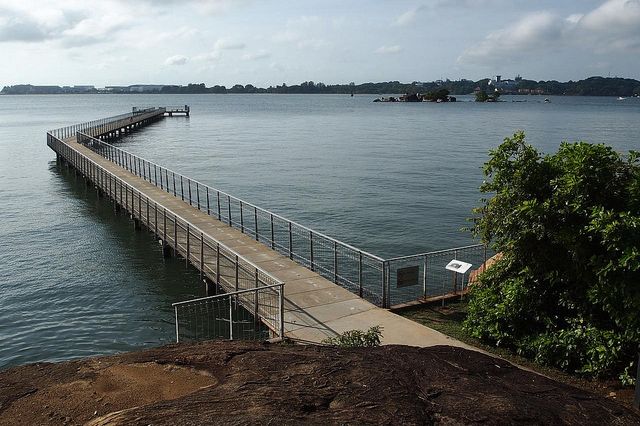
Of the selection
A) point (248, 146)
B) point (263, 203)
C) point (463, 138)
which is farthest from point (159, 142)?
point (263, 203)

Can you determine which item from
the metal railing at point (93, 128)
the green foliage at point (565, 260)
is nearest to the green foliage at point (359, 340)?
the green foliage at point (565, 260)

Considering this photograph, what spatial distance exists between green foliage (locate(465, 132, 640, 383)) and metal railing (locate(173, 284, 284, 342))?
15.5 ft

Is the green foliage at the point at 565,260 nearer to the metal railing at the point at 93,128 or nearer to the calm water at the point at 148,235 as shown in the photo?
the calm water at the point at 148,235

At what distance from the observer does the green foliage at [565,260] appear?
11062 millimetres

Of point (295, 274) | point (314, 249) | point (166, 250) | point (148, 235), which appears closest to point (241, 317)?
point (295, 274)

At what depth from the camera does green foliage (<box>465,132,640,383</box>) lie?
11.1 meters

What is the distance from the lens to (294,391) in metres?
8.13

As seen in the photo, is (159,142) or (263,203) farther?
(159,142)

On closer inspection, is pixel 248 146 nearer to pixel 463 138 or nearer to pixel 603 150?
pixel 463 138

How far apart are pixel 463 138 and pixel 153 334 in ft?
243

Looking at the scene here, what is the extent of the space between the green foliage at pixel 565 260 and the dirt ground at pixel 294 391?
2.26 meters

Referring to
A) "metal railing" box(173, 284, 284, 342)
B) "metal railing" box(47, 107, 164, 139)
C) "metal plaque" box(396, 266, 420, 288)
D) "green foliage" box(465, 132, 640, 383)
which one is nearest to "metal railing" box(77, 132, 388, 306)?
"metal plaque" box(396, 266, 420, 288)

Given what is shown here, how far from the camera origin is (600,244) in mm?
11617

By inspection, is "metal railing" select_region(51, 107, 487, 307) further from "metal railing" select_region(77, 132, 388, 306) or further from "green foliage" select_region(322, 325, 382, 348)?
"green foliage" select_region(322, 325, 382, 348)
